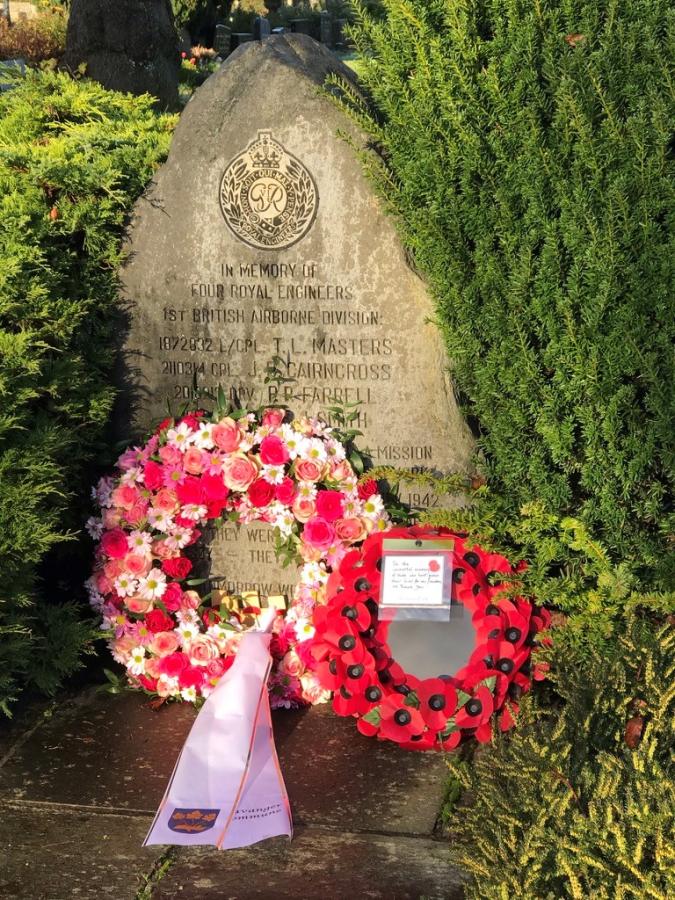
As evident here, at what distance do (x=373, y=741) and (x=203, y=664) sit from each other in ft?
2.22

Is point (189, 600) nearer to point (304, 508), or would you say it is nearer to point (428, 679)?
point (304, 508)

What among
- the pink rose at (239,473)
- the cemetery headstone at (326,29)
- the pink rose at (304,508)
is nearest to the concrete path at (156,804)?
the pink rose at (304,508)

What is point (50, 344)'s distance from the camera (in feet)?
12.2

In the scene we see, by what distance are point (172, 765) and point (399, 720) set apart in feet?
2.39

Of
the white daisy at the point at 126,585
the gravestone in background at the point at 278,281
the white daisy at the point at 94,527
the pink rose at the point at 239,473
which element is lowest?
the white daisy at the point at 126,585

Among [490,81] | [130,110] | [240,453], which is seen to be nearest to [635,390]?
[490,81]

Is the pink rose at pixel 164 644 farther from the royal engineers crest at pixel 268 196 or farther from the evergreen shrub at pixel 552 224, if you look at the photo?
the royal engineers crest at pixel 268 196

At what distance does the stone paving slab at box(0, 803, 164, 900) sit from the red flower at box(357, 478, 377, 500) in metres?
1.37

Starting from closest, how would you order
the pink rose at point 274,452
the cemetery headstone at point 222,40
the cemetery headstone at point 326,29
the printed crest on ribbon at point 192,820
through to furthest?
the printed crest on ribbon at point 192,820 < the pink rose at point 274,452 < the cemetery headstone at point 222,40 < the cemetery headstone at point 326,29

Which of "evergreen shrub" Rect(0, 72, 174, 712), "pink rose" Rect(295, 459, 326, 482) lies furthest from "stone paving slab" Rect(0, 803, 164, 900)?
"pink rose" Rect(295, 459, 326, 482)

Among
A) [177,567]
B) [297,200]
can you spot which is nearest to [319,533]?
[177,567]

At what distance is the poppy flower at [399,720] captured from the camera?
3.40 meters

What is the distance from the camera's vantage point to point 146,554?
3877 millimetres

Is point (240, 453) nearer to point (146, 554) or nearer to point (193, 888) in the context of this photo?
point (146, 554)
